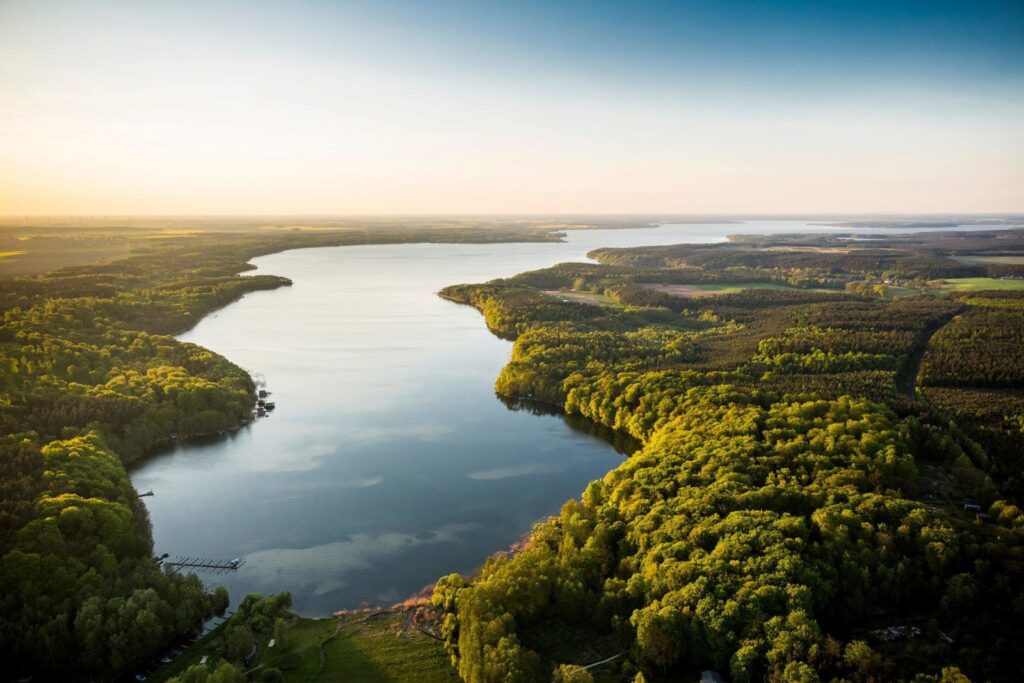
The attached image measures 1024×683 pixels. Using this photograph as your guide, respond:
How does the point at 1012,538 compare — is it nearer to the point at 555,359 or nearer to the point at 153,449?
the point at 555,359

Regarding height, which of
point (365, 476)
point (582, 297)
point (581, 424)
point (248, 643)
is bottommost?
point (365, 476)

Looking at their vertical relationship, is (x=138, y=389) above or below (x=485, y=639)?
above

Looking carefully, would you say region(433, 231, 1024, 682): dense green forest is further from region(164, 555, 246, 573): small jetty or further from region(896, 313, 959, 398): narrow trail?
region(164, 555, 246, 573): small jetty

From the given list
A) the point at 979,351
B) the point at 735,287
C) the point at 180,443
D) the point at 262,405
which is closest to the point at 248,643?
the point at 180,443

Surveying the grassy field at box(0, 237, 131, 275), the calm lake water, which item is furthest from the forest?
the grassy field at box(0, 237, 131, 275)

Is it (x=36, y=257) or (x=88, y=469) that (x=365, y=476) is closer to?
(x=88, y=469)

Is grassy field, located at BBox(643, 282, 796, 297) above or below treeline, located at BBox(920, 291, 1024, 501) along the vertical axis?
above

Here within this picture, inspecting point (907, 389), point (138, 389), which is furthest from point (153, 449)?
point (907, 389)
